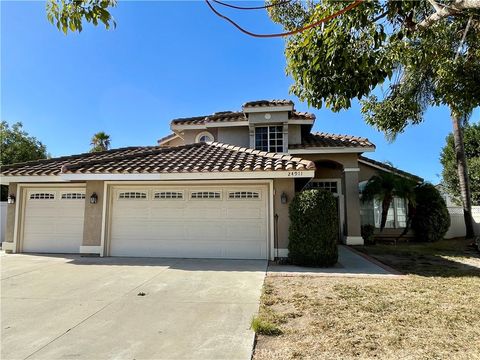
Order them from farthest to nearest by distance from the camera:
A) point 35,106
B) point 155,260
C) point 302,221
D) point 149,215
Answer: point 35,106
point 149,215
point 155,260
point 302,221

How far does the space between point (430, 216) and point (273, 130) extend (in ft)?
31.3

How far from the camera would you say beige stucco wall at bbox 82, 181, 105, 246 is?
36.9 feet

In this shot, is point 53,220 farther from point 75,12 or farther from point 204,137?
point 75,12

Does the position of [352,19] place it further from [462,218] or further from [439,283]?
[462,218]

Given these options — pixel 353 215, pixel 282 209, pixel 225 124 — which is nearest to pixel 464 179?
pixel 353 215

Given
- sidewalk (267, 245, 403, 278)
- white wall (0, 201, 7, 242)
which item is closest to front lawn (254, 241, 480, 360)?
sidewalk (267, 245, 403, 278)

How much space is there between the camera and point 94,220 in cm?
1131

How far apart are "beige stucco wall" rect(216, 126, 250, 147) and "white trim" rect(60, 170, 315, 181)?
6382mm

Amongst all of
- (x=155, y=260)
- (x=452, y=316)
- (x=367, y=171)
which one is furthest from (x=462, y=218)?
(x=155, y=260)

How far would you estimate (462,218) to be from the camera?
59.6 feet

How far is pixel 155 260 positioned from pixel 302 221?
16.4 feet

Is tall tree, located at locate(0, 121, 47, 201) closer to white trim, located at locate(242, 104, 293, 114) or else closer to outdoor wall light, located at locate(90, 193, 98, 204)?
outdoor wall light, located at locate(90, 193, 98, 204)

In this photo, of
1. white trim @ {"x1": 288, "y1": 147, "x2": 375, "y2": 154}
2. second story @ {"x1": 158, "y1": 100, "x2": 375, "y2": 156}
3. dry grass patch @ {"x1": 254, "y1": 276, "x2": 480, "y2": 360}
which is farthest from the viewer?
second story @ {"x1": 158, "y1": 100, "x2": 375, "y2": 156}

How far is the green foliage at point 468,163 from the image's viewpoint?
935 inches
